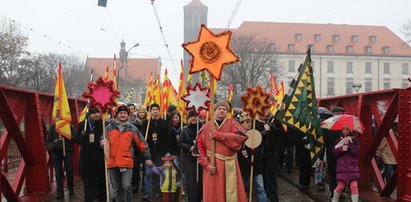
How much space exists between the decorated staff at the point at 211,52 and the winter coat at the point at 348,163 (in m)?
2.58

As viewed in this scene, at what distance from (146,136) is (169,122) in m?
0.53

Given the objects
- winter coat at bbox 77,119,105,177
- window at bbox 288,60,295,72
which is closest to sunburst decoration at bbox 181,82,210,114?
winter coat at bbox 77,119,105,177

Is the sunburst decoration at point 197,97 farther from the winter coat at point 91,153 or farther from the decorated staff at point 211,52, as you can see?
the decorated staff at point 211,52

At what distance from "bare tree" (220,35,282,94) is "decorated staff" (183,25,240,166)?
1795 inches

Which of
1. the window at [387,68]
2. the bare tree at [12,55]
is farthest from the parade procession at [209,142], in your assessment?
the window at [387,68]

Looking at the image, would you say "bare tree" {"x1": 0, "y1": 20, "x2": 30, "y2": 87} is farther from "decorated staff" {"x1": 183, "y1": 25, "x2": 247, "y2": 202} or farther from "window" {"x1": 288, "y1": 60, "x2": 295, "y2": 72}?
"window" {"x1": 288, "y1": 60, "x2": 295, "y2": 72}

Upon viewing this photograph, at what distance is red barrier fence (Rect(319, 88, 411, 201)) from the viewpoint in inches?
306

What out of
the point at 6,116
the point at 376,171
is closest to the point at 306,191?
the point at 376,171

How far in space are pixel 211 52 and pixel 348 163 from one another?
118 inches

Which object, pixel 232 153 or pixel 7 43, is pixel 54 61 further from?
pixel 232 153

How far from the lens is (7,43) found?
3956 cm

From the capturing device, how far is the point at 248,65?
53750 millimetres

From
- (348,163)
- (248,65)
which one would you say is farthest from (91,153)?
(248,65)

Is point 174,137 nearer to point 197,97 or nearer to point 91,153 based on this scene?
point 197,97
